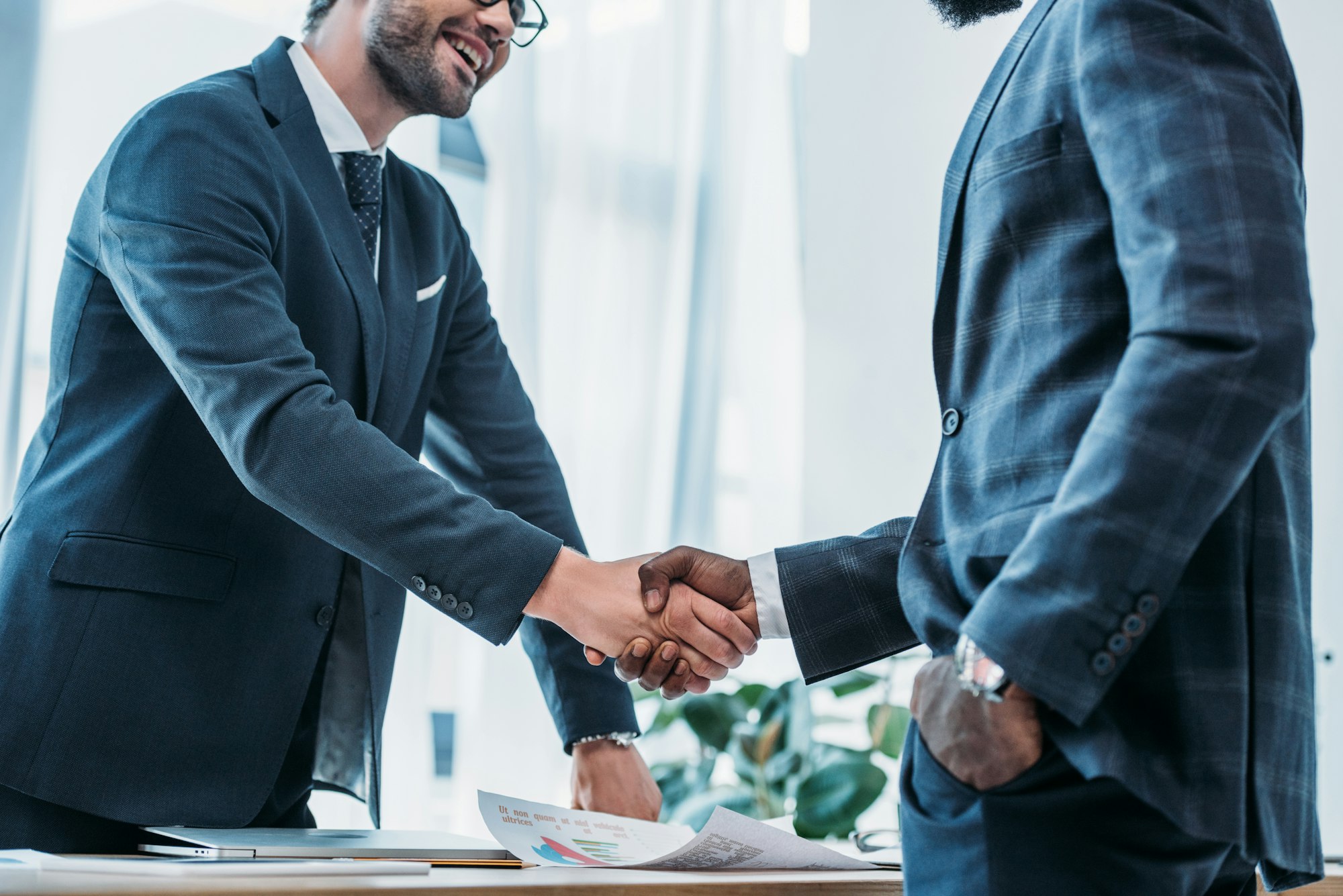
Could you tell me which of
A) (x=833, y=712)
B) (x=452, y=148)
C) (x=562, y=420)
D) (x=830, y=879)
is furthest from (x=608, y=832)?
(x=833, y=712)

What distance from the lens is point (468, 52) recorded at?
1685 mm

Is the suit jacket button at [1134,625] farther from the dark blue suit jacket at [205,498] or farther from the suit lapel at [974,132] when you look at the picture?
the dark blue suit jacket at [205,498]

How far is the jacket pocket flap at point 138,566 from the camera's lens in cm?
119

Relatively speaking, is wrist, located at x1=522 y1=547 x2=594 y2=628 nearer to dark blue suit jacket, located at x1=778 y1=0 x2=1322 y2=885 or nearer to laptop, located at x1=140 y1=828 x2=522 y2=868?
laptop, located at x1=140 y1=828 x2=522 y2=868

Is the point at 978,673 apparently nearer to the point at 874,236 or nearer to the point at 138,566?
the point at 138,566

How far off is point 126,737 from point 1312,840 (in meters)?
1.09

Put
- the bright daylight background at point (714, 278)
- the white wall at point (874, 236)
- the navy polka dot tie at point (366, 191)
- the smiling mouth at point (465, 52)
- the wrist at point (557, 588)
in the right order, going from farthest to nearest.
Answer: the white wall at point (874, 236)
the bright daylight background at point (714, 278)
the smiling mouth at point (465, 52)
the navy polka dot tie at point (366, 191)
the wrist at point (557, 588)

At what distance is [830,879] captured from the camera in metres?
0.94

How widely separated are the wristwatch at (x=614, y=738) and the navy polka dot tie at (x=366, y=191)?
2.34 ft

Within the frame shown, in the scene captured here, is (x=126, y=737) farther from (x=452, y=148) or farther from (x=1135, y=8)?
(x=452, y=148)

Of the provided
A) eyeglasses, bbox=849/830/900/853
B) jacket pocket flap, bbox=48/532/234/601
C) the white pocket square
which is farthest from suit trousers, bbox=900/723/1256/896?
the white pocket square

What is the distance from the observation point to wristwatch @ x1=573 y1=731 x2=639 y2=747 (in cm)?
158

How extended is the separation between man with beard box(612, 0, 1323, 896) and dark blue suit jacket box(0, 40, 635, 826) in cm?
58

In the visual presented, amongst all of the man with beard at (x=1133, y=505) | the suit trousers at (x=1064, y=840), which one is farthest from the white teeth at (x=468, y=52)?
the suit trousers at (x=1064, y=840)
